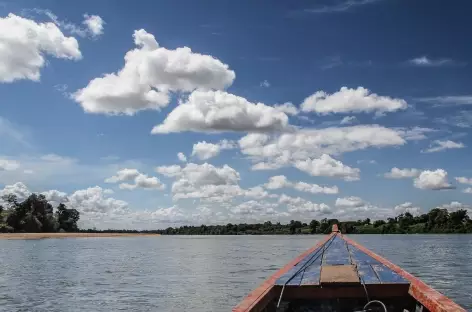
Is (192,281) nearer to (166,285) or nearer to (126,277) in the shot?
(166,285)

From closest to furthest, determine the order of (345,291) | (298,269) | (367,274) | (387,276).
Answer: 1. (345,291)
2. (387,276)
3. (367,274)
4. (298,269)

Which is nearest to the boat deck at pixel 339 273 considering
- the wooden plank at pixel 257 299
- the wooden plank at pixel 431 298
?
the wooden plank at pixel 431 298

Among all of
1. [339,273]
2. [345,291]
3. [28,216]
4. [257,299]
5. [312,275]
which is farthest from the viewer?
[28,216]

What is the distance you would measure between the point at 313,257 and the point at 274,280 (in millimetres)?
4390

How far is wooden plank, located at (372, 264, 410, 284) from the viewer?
9.98 meters

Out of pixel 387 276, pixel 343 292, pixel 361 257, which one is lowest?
pixel 343 292

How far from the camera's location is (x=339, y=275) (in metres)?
10.2

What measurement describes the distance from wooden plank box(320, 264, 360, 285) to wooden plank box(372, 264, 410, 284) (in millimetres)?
568

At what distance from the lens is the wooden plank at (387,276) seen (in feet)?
32.7

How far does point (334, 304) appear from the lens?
10.0 m

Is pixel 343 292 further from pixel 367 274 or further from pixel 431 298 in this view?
pixel 431 298

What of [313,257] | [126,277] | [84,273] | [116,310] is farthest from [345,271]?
[84,273]

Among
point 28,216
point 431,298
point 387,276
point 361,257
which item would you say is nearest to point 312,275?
point 387,276

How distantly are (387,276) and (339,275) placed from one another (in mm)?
1245
